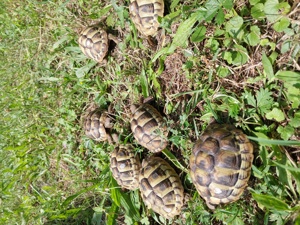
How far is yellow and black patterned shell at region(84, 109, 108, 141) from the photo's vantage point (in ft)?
11.2

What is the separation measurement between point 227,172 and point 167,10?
163cm

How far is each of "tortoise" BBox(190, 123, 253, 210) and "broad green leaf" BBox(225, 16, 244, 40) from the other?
0.76m

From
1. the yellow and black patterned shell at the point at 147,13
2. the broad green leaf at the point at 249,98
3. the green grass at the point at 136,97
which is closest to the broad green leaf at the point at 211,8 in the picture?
the green grass at the point at 136,97

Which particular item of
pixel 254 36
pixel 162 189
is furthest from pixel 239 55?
pixel 162 189

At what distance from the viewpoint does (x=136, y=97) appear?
3367mm

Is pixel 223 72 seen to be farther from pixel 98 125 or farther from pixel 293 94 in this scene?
pixel 98 125

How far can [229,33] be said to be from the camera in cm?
266

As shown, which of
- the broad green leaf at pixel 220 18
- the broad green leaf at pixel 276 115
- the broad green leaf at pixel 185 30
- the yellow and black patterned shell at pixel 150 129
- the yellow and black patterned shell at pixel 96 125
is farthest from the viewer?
the yellow and black patterned shell at pixel 96 125

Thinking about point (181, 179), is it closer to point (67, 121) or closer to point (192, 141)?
point (192, 141)

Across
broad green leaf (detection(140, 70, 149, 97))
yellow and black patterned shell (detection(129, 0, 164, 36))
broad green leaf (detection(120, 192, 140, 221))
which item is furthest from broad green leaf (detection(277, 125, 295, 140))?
broad green leaf (detection(120, 192, 140, 221))

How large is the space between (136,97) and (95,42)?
0.73m

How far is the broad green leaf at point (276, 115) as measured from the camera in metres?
2.45

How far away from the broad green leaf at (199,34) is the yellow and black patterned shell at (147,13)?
42 centimetres

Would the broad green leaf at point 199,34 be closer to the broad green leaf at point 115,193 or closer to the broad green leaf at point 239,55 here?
the broad green leaf at point 239,55
